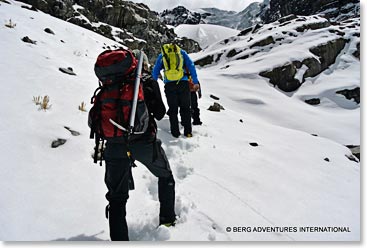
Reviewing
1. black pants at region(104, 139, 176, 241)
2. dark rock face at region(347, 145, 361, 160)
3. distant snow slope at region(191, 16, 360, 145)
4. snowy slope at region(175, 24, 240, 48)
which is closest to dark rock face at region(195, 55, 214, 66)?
distant snow slope at region(191, 16, 360, 145)

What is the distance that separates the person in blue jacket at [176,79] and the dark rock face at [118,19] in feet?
78.5

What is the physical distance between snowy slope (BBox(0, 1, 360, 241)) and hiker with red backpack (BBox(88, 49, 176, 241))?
582 millimetres

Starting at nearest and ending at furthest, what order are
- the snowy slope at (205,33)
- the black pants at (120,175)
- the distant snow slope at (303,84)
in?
the black pants at (120,175) → the distant snow slope at (303,84) → the snowy slope at (205,33)

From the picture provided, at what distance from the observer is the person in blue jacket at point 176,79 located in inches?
213

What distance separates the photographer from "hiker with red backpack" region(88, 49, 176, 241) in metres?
2.50

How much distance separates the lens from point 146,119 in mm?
2637

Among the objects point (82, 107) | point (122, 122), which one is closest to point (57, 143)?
point (82, 107)

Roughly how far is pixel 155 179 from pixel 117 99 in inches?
76.8

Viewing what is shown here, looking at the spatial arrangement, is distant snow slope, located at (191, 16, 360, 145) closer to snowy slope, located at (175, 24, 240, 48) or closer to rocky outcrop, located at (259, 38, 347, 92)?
rocky outcrop, located at (259, 38, 347, 92)

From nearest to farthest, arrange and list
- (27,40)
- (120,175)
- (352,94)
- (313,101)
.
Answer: (120,175) < (27,40) < (352,94) < (313,101)

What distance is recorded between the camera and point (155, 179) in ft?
13.5

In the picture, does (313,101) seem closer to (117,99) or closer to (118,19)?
(117,99)

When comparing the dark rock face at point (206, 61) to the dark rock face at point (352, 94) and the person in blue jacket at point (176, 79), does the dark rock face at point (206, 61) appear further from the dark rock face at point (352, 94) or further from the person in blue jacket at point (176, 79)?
the person in blue jacket at point (176, 79)

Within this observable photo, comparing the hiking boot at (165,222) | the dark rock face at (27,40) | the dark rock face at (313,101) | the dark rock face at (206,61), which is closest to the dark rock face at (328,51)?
the dark rock face at (313,101)
